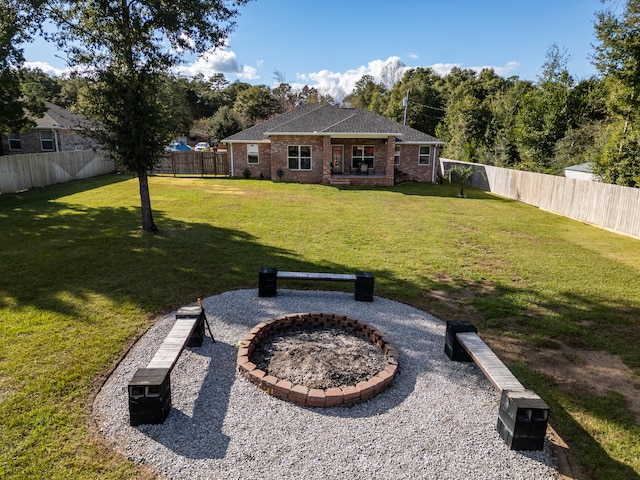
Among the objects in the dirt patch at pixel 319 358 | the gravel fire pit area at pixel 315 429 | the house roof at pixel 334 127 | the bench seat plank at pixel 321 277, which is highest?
the house roof at pixel 334 127

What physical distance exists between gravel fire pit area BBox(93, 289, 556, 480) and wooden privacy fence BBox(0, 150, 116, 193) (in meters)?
11.6

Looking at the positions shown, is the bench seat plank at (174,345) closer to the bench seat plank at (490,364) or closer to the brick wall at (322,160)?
the bench seat plank at (490,364)

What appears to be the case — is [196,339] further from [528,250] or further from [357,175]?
[357,175]

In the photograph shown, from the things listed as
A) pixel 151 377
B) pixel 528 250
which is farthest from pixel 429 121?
pixel 151 377

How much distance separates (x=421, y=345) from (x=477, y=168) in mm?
21086

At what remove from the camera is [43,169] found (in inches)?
720

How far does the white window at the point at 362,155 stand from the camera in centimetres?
2386

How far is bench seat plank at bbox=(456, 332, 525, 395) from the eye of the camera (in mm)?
3653

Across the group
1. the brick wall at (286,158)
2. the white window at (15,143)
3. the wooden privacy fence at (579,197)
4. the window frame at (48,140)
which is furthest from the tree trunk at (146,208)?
the white window at (15,143)

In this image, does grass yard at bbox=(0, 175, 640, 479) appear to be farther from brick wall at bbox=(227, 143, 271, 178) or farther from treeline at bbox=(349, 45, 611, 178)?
brick wall at bbox=(227, 143, 271, 178)

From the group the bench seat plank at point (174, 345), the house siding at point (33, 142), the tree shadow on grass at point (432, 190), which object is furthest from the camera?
the house siding at point (33, 142)

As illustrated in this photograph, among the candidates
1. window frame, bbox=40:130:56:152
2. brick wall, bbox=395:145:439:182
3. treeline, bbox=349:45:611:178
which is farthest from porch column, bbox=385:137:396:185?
window frame, bbox=40:130:56:152

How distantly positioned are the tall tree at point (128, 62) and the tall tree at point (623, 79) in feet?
41.9

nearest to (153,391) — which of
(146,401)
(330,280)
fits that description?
(146,401)
